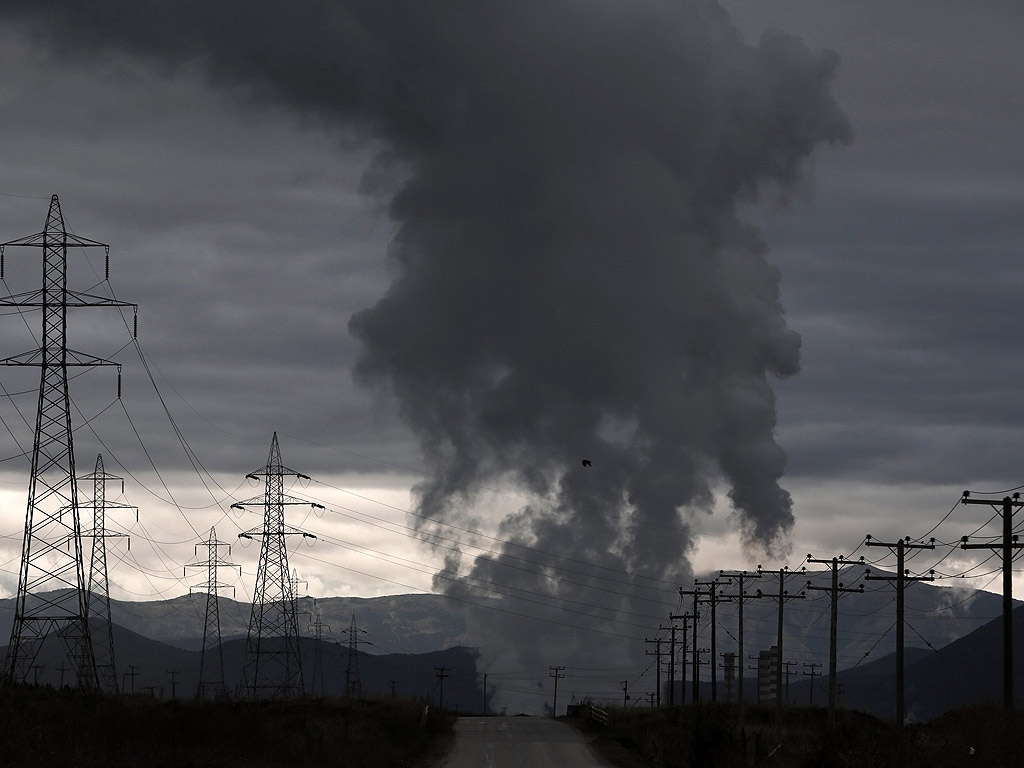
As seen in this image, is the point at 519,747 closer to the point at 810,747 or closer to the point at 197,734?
the point at 810,747

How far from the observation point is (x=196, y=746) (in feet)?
168

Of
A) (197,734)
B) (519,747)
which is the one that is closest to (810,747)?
(519,747)

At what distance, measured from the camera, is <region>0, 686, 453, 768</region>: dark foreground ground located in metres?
44.1

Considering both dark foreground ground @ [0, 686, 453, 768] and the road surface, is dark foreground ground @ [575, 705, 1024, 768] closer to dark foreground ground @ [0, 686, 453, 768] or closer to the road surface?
the road surface

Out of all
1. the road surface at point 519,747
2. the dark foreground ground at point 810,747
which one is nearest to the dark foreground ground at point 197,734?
the road surface at point 519,747

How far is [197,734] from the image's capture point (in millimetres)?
54250

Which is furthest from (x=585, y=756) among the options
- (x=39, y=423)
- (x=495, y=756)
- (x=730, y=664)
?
(x=730, y=664)

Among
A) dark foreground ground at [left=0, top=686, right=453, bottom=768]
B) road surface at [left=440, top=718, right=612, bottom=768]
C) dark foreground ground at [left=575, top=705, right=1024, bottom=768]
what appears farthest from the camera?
road surface at [left=440, top=718, right=612, bottom=768]

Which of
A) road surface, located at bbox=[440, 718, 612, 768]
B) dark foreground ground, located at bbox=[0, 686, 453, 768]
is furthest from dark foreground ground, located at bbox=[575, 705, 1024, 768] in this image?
dark foreground ground, located at bbox=[0, 686, 453, 768]

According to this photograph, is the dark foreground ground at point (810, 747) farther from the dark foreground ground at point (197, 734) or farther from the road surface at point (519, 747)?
the dark foreground ground at point (197, 734)

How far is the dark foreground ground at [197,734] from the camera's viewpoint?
44094 mm

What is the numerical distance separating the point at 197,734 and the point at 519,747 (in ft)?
57.8

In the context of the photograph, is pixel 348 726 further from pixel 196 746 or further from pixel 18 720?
pixel 18 720

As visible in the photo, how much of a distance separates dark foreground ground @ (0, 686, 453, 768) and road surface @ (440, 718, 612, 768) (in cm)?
168
